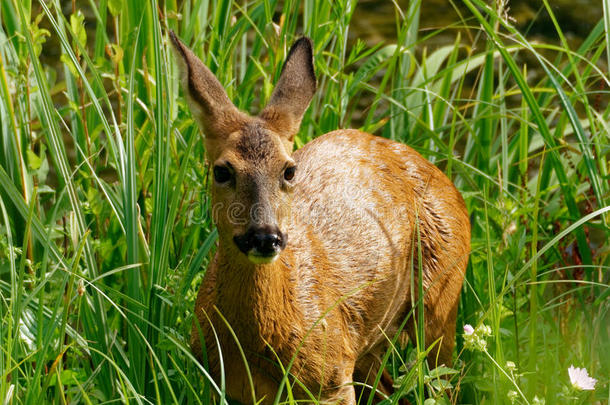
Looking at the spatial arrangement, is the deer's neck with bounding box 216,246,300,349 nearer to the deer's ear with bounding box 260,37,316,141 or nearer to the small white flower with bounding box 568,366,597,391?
the deer's ear with bounding box 260,37,316,141

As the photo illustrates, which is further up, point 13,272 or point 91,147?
point 91,147

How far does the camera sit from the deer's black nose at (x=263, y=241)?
3.09m

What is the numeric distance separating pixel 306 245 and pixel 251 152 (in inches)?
23.7

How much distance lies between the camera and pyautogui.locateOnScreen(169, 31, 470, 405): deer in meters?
3.30

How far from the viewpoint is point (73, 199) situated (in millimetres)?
3615

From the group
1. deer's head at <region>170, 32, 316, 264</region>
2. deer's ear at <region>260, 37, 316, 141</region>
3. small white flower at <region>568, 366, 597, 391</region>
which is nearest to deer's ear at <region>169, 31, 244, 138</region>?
deer's head at <region>170, 32, 316, 264</region>

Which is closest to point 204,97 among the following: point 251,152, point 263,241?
point 251,152

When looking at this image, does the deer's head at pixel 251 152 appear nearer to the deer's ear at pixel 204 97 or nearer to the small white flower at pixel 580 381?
the deer's ear at pixel 204 97

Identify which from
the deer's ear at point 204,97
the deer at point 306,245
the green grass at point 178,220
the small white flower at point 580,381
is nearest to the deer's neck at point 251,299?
the deer at point 306,245

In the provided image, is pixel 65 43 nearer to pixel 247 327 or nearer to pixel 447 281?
pixel 247 327

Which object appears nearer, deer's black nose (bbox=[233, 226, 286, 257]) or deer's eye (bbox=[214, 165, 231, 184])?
deer's black nose (bbox=[233, 226, 286, 257])

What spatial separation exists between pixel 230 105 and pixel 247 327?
78 centimetres

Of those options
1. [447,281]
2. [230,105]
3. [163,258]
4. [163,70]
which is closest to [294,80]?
[230,105]

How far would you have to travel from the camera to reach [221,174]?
332cm
